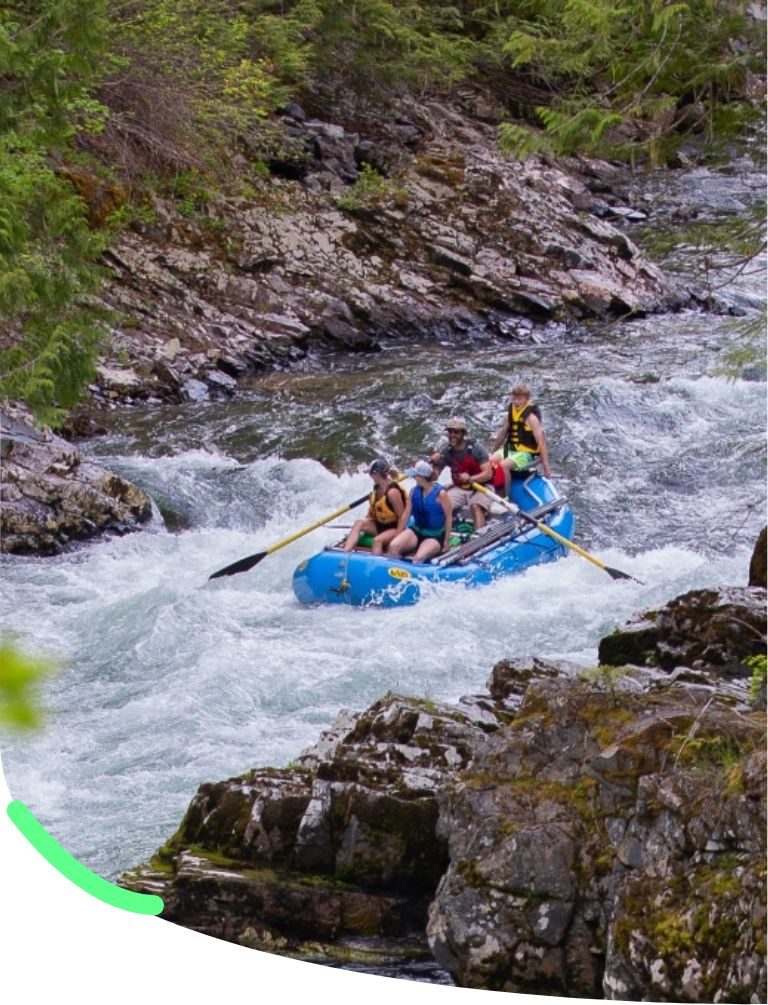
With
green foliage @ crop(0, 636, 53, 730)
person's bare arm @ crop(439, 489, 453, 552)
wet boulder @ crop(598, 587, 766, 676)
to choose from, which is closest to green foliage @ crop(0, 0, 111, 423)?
person's bare arm @ crop(439, 489, 453, 552)

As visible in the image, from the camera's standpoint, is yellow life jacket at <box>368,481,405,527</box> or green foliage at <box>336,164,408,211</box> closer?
green foliage at <box>336,164,408,211</box>

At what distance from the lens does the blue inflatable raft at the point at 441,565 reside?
5.18 meters

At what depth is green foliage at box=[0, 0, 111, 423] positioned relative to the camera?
3693 millimetres

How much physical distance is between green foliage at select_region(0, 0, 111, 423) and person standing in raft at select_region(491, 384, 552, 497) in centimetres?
173

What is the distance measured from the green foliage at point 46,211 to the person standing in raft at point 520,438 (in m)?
1.73

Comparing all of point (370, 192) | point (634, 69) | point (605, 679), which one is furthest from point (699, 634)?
point (370, 192)

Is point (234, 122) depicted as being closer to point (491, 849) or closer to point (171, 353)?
point (491, 849)

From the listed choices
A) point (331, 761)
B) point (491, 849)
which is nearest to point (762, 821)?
point (491, 849)

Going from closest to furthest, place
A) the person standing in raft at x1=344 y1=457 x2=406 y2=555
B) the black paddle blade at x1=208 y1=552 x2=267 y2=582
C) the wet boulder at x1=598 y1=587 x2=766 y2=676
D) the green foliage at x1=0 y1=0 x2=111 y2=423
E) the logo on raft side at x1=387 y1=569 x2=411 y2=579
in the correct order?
the wet boulder at x1=598 y1=587 x2=766 y2=676, the green foliage at x1=0 y1=0 x2=111 y2=423, the black paddle blade at x1=208 y1=552 x2=267 y2=582, the logo on raft side at x1=387 y1=569 x2=411 y2=579, the person standing in raft at x1=344 y1=457 x2=406 y2=555

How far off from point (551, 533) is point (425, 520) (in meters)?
0.53

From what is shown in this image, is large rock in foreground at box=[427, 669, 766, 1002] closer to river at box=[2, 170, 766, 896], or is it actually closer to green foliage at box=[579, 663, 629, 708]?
green foliage at box=[579, 663, 629, 708]

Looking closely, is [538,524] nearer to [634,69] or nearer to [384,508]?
[384,508]

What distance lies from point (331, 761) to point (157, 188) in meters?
1.61

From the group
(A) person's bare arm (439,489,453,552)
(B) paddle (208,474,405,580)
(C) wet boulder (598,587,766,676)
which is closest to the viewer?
(C) wet boulder (598,587,766,676)
